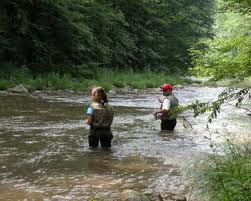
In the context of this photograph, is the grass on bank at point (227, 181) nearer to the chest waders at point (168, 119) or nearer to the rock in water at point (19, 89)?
the chest waders at point (168, 119)

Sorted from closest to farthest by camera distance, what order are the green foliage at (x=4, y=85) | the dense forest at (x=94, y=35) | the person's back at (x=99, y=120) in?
1. the person's back at (x=99, y=120)
2. the green foliage at (x=4, y=85)
3. the dense forest at (x=94, y=35)

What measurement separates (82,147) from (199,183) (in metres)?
4.24

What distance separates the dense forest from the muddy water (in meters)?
10.0

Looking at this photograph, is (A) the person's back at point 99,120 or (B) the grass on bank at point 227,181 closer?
(B) the grass on bank at point 227,181

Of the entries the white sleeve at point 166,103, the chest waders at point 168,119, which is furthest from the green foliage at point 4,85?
the white sleeve at point 166,103

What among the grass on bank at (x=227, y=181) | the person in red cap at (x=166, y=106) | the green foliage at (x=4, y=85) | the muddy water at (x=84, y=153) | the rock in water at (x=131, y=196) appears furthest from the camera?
the green foliage at (x=4, y=85)

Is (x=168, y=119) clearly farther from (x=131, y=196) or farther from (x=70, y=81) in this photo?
(x=70, y=81)

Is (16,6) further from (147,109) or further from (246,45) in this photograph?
(246,45)

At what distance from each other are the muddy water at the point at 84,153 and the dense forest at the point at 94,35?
10038 millimetres

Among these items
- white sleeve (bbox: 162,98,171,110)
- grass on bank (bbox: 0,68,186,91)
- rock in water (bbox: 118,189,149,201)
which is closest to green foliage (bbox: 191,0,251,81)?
rock in water (bbox: 118,189,149,201)

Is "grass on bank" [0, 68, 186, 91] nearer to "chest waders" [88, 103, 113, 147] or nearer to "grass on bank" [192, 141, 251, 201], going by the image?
"chest waders" [88, 103, 113, 147]

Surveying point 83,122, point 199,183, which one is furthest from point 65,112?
point 199,183

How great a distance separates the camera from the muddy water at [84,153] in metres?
7.02

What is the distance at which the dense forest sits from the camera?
25480 millimetres
